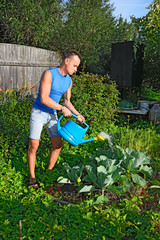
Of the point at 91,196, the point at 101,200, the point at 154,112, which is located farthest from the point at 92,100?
the point at 101,200

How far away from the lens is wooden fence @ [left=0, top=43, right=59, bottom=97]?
23.7 feet

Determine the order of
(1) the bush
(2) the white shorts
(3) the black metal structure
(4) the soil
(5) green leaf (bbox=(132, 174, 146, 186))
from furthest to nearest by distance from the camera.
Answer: (3) the black metal structure, (1) the bush, (5) green leaf (bbox=(132, 174, 146, 186)), (2) the white shorts, (4) the soil

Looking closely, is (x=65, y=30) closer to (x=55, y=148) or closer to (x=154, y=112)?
(x=154, y=112)

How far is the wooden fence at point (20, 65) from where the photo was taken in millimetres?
7230

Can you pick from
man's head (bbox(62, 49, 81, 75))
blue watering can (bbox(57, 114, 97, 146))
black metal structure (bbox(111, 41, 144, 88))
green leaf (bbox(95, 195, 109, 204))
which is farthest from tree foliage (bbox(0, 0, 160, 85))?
green leaf (bbox(95, 195, 109, 204))

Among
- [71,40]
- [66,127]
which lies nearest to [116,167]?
[66,127]

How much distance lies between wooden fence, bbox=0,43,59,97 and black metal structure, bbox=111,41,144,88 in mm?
2819

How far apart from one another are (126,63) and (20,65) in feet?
13.6

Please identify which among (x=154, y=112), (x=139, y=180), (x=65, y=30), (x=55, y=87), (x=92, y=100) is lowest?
(x=139, y=180)

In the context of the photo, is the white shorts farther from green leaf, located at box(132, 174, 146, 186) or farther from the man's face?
green leaf, located at box(132, 174, 146, 186)

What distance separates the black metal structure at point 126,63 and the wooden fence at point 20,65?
2.82 m

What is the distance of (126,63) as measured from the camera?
9.59m

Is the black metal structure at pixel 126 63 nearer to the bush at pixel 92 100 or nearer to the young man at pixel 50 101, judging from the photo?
the bush at pixel 92 100

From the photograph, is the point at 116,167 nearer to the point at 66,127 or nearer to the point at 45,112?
the point at 66,127
